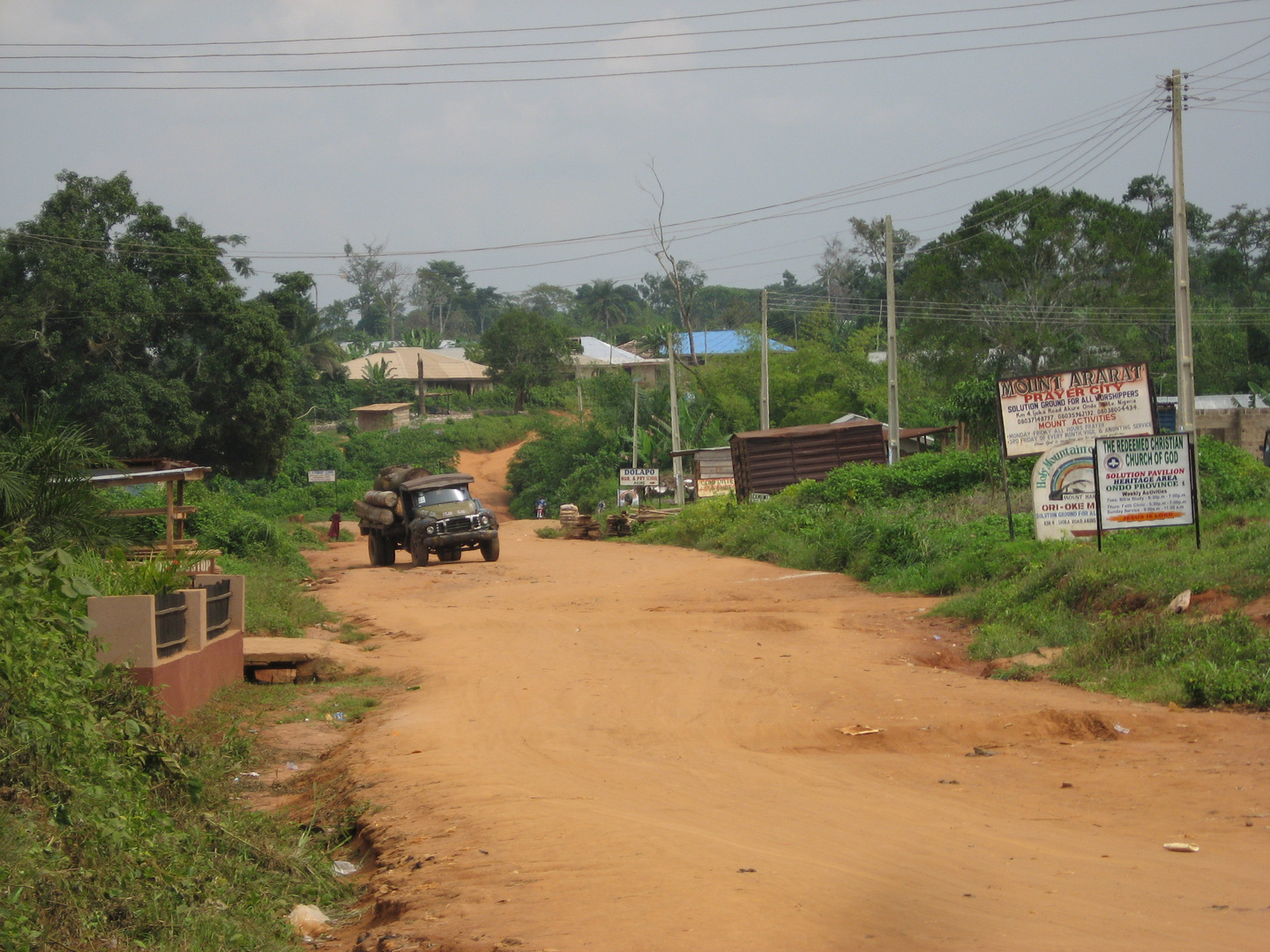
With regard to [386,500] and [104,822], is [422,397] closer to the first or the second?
[386,500]

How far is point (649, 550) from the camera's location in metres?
30.1

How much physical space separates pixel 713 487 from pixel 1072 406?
73.6ft

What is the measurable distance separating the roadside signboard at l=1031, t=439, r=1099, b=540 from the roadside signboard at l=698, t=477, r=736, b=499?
73.9 feet

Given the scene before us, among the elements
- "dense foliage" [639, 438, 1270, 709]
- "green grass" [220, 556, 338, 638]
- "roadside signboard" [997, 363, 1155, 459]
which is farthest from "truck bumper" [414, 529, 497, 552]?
"roadside signboard" [997, 363, 1155, 459]

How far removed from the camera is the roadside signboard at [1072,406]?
17906mm

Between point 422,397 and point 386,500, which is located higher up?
point 422,397

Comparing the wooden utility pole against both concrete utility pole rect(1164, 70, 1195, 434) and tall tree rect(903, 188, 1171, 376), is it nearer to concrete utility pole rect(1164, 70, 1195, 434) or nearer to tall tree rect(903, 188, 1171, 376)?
tall tree rect(903, 188, 1171, 376)

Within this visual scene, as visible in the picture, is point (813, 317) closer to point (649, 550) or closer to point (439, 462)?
point (439, 462)

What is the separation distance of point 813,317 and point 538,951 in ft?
229

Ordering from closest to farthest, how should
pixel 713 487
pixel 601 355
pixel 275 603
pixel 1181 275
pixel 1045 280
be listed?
pixel 275 603 < pixel 1181 275 < pixel 713 487 < pixel 1045 280 < pixel 601 355

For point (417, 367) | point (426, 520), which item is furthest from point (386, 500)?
point (417, 367)

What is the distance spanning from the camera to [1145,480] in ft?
48.7

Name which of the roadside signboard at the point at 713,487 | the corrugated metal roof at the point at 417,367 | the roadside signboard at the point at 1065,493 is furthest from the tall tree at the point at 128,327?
the corrugated metal roof at the point at 417,367

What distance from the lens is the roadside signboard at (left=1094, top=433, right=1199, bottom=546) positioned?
1460cm
